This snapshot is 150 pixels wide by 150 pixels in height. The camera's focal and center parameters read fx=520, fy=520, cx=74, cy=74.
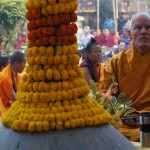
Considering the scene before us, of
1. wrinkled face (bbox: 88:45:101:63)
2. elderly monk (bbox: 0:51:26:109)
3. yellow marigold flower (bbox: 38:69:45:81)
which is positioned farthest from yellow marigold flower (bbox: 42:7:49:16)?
elderly monk (bbox: 0:51:26:109)

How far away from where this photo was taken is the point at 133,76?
4680 millimetres

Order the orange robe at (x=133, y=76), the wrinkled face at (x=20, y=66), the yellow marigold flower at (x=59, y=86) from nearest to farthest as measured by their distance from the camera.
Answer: the yellow marigold flower at (x=59, y=86), the orange robe at (x=133, y=76), the wrinkled face at (x=20, y=66)

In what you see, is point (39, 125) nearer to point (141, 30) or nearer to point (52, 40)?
point (52, 40)

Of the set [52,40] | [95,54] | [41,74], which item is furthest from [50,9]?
[95,54]

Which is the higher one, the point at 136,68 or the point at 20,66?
the point at 136,68

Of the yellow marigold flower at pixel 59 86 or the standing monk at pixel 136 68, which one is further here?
the standing monk at pixel 136 68

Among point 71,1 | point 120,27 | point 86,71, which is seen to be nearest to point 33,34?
point 71,1

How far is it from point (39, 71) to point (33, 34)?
0.54 feet

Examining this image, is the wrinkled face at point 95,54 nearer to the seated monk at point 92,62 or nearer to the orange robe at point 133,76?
the seated monk at point 92,62

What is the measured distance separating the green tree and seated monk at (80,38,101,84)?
9.31m

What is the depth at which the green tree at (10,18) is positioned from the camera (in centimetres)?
1603

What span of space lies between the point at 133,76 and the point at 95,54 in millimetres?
2113

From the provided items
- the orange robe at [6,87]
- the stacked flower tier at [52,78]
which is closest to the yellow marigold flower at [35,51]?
the stacked flower tier at [52,78]

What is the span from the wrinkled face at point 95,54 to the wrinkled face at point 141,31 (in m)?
2.08
